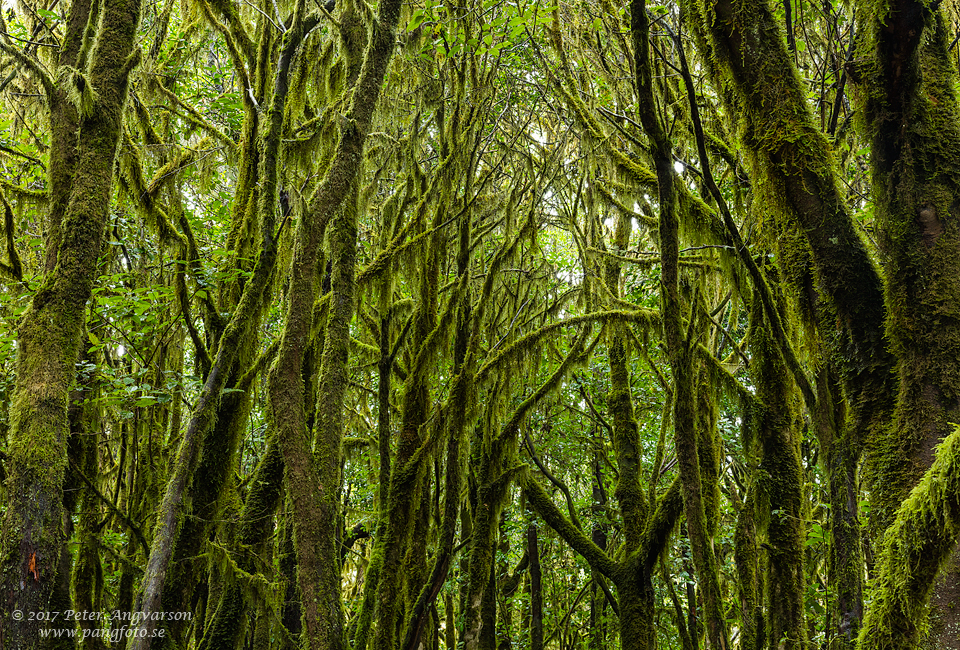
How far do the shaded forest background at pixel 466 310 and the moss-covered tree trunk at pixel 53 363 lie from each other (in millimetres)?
18

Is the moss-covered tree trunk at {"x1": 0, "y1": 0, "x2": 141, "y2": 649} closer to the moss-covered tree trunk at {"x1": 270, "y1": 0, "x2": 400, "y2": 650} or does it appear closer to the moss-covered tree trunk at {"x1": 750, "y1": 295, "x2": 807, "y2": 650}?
the moss-covered tree trunk at {"x1": 270, "y1": 0, "x2": 400, "y2": 650}

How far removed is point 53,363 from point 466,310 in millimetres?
4891

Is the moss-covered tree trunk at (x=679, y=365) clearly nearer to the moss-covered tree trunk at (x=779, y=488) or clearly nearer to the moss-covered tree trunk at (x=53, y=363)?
the moss-covered tree trunk at (x=779, y=488)

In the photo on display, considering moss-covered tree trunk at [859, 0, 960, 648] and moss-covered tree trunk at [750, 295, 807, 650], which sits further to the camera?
moss-covered tree trunk at [750, 295, 807, 650]

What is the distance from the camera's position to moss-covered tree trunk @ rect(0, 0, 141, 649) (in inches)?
117

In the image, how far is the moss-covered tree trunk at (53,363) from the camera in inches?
117

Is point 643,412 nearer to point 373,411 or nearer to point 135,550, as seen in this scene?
point 373,411

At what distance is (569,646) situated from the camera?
1446cm

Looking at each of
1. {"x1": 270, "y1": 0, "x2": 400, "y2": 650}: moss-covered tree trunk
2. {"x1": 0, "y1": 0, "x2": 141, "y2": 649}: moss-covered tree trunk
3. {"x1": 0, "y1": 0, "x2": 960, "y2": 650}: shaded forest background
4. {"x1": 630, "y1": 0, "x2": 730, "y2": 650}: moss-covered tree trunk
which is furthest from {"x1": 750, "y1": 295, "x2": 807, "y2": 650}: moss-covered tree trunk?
{"x1": 0, "y1": 0, "x2": 141, "y2": 649}: moss-covered tree trunk

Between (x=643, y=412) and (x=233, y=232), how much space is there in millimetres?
7673

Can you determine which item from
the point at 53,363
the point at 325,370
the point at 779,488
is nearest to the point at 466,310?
the point at 325,370

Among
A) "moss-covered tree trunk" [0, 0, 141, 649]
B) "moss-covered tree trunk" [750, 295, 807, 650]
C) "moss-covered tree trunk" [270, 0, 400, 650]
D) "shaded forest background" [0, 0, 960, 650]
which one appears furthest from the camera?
"moss-covered tree trunk" [750, 295, 807, 650]

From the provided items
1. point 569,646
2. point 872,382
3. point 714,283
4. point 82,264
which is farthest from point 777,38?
point 569,646

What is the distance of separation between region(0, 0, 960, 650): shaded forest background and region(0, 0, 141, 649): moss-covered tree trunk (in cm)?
2
